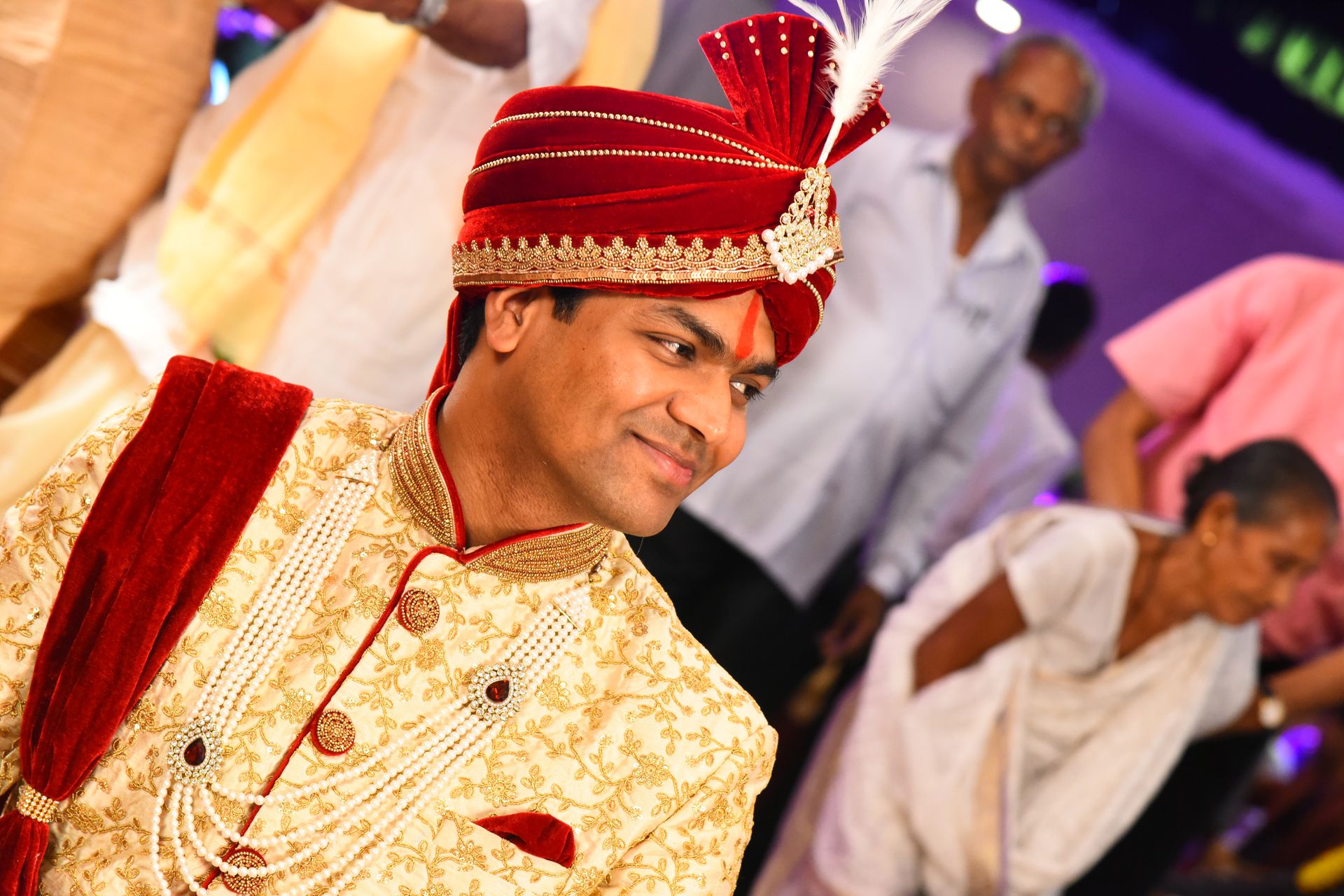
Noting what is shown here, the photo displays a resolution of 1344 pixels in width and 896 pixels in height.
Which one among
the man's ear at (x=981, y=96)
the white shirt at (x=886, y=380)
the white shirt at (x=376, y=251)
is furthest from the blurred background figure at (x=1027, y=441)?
the white shirt at (x=376, y=251)

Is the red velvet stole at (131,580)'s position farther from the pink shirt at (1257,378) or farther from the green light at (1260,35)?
the green light at (1260,35)

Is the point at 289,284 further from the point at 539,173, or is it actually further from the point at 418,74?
the point at 539,173

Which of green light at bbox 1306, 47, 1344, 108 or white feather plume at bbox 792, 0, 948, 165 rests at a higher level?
green light at bbox 1306, 47, 1344, 108

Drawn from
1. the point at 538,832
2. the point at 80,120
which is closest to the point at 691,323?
the point at 538,832

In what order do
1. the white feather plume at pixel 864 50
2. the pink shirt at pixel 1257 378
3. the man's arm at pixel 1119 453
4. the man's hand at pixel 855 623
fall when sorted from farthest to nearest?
the man's hand at pixel 855 623 → the man's arm at pixel 1119 453 → the pink shirt at pixel 1257 378 → the white feather plume at pixel 864 50

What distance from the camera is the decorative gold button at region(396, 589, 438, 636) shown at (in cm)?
147

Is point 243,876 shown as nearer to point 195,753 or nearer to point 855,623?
point 195,753

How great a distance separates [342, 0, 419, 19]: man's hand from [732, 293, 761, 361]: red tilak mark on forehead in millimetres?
982

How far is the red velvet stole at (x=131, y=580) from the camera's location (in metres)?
1.41

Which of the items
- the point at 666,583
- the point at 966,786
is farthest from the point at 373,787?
the point at 966,786

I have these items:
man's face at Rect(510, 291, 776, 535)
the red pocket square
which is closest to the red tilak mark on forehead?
man's face at Rect(510, 291, 776, 535)

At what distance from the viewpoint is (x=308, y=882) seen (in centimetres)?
141

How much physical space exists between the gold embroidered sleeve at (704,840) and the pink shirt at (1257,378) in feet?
6.60

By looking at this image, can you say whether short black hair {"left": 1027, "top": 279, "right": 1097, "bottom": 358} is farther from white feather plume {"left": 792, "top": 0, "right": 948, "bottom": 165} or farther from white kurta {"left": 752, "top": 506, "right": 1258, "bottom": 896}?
white feather plume {"left": 792, "top": 0, "right": 948, "bottom": 165}
